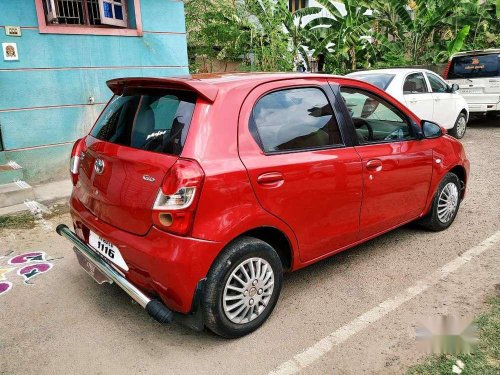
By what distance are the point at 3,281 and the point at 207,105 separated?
2.55 meters

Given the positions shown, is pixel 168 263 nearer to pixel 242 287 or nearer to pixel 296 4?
pixel 242 287

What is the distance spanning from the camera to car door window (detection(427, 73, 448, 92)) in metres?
8.66

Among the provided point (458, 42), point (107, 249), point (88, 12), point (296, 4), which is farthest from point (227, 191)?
point (296, 4)

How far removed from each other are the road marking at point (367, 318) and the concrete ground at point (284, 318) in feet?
0.04

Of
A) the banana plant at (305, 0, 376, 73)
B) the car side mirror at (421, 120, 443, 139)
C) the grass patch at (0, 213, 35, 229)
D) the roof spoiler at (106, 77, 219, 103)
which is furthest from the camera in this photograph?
the banana plant at (305, 0, 376, 73)

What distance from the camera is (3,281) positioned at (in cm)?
367

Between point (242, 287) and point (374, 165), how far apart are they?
4.97 ft

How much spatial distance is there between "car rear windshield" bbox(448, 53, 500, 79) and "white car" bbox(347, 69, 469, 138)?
1.24 meters

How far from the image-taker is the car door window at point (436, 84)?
8.66 metres

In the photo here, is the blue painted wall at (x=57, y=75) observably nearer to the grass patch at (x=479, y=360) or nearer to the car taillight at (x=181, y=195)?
the car taillight at (x=181, y=195)

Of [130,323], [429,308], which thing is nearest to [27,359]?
[130,323]

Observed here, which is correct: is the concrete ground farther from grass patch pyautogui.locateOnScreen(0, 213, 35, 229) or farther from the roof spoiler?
the roof spoiler

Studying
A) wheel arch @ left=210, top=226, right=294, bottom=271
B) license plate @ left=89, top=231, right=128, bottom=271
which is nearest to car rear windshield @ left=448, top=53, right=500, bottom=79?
wheel arch @ left=210, top=226, right=294, bottom=271

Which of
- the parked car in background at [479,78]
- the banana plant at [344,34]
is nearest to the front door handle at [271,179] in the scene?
the parked car in background at [479,78]
